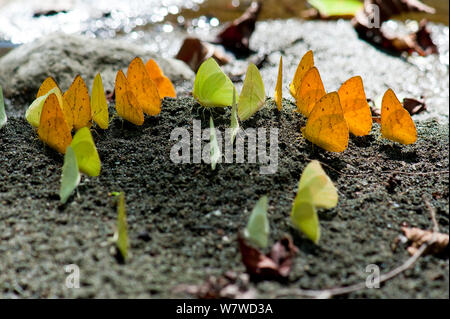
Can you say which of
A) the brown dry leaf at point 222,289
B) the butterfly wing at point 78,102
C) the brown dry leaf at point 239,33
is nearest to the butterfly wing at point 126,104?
the butterfly wing at point 78,102

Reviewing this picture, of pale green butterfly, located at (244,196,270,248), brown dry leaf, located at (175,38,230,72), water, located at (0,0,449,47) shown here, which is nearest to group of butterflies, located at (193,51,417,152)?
pale green butterfly, located at (244,196,270,248)

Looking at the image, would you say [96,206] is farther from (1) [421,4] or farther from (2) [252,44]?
(1) [421,4]

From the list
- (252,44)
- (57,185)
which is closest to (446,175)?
(57,185)

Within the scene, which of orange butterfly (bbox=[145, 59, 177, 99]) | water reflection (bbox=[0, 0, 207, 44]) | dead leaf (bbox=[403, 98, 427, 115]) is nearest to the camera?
orange butterfly (bbox=[145, 59, 177, 99])

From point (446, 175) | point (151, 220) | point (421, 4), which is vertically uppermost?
point (151, 220)

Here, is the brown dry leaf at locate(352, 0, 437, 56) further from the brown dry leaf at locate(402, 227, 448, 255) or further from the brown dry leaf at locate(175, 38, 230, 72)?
the brown dry leaf at locate(402, 227, 448, 255)

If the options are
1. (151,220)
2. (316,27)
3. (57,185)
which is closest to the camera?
(151,220)

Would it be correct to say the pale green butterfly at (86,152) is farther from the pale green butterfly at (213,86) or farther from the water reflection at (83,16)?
the water reflection at (83,16)
